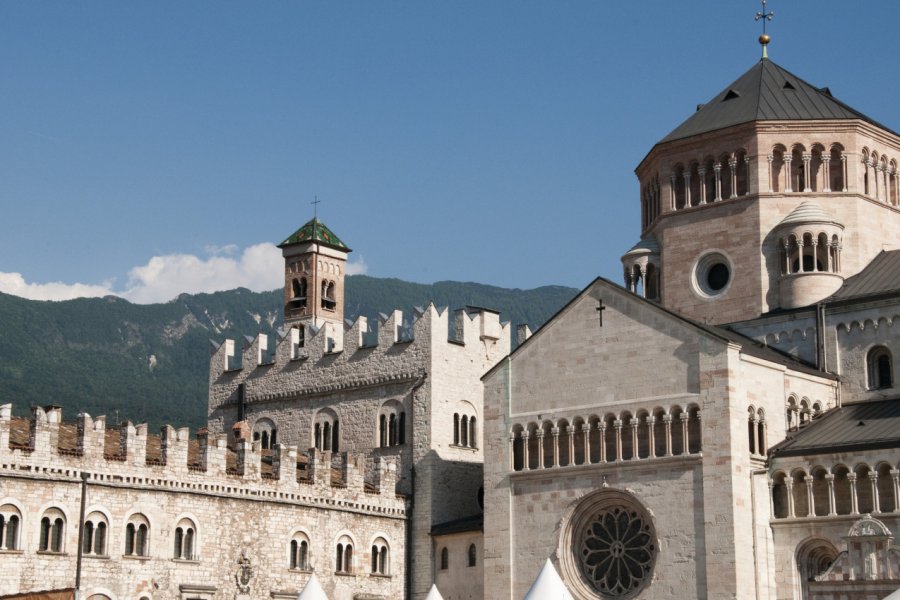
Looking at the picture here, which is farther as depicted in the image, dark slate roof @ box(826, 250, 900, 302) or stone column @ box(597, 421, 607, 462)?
dark slate roof @ box(826, 250, 900, 302)

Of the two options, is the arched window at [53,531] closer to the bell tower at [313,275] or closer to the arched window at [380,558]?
the arched window at [380,558]

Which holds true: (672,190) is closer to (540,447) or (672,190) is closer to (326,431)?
(540,447)

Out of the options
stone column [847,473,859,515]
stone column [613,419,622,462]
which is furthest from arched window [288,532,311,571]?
stone column [847,473,859,515]

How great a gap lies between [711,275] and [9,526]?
95.5 feet

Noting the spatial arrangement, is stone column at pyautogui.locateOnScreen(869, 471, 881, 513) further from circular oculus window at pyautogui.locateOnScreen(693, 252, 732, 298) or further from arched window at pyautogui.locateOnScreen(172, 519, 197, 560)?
arched window at pyautogui.locateOnScreen(172, 519, 197, 560)

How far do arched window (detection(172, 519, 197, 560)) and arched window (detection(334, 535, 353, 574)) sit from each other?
→ 704 centimetres

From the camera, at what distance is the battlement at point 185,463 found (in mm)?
44875

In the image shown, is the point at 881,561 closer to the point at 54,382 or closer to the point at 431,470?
the point at 431,470

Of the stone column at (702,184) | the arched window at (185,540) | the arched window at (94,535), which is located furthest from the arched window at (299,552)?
the stone column at (702,184)

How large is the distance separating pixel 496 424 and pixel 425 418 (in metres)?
6.46

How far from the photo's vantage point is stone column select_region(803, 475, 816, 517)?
45.9m

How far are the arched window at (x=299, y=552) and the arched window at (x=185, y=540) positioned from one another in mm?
4539

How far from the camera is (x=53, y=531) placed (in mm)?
44969

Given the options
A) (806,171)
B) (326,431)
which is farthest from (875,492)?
(326,431)
